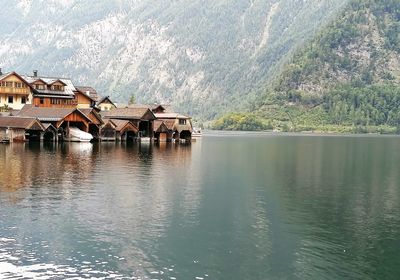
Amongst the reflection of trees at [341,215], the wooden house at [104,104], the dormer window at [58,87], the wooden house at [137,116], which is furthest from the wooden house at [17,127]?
the reflection of trees at [341,215]

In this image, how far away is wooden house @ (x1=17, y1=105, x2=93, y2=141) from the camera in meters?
134

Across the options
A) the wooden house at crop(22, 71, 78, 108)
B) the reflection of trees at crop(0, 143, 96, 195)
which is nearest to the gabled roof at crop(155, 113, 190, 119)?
the wooden house at crop(22, 71, 78, 108)

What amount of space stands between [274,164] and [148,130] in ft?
212

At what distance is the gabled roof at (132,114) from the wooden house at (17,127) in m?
26.0

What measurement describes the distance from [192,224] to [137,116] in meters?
104

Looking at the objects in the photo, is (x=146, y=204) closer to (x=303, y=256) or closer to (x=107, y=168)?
(x=303, y=256)

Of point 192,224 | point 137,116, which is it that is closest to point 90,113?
point 137,116

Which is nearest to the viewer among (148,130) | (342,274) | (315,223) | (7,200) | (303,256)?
(342,274)

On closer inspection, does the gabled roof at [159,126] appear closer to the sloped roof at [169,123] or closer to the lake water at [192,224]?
the sloped roof at [169,123]

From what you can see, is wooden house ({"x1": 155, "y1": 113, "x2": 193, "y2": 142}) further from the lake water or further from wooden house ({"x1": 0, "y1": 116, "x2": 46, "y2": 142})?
the lake water

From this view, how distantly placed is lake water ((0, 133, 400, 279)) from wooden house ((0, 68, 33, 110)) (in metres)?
74.5

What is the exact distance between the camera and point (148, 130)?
517ft

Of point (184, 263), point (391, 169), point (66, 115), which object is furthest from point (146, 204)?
point (66, 115)

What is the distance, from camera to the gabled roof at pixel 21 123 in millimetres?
127812
